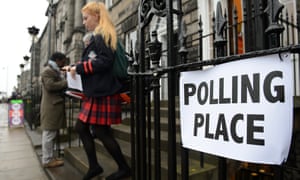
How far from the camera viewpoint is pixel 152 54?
1536 mm

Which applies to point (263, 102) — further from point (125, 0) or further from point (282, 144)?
point (125, 0)

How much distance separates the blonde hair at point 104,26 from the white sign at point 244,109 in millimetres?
1287

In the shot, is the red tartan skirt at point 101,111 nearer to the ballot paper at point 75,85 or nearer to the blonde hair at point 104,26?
the ballot paper at point 75,85

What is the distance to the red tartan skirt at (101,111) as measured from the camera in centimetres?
223

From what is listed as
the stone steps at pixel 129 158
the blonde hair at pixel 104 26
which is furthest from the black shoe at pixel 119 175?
the blonde hair at pixel 104 26

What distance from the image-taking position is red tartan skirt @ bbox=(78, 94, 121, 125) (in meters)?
2.23

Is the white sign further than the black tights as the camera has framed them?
No

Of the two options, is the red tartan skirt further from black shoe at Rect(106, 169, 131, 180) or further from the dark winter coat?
the dark winter coat

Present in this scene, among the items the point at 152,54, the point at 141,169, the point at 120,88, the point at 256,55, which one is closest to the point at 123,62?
the point at 120,88

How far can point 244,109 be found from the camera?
0.97 meters

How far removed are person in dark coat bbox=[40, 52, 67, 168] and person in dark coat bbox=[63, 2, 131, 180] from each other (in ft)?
3.70

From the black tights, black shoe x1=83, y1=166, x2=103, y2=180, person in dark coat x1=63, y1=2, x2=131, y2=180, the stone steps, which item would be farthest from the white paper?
the stone steps

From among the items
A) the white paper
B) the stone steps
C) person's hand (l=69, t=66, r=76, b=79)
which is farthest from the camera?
the white paper

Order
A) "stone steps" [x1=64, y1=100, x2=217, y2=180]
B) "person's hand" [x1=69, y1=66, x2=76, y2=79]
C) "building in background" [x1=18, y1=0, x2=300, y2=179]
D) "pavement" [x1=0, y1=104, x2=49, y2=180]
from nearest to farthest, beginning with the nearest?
"building in background" [x1=18, y1=0, x2=300, y2=179] → "stone steps" [x1=64, y1=100, x2=217, y2=180] → "person's hand" [x1=69, y1=66, x2=76, y2=79] → "pavement" [x1=0, y1=104, x2=49, y2=180]
